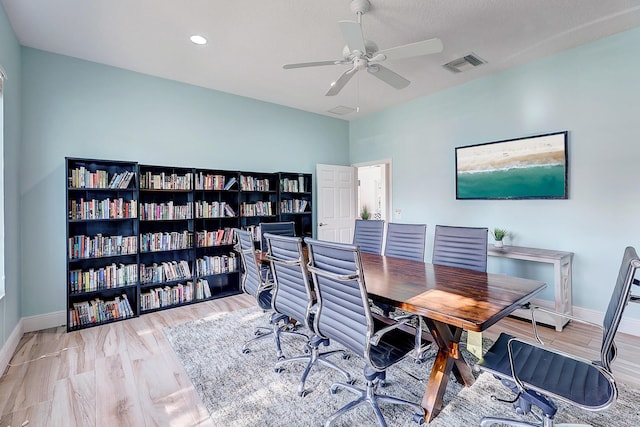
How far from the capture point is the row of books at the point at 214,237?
4.00 m

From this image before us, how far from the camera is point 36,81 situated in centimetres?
311

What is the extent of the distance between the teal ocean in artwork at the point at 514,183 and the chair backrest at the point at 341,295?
9.85 ft

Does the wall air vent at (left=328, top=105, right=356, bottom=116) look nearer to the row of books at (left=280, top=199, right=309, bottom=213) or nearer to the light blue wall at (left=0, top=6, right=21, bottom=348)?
the row of books at (left=280, top=199, right=309, bottom=213)

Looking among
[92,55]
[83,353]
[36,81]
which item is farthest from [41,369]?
[92,55]

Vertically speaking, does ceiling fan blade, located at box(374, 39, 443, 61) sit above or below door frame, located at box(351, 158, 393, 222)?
above

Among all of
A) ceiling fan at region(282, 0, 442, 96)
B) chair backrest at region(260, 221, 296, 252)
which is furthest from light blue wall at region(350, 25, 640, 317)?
chair backrest at region(260, 221, 296, 252)

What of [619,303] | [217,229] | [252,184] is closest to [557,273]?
[619,303]

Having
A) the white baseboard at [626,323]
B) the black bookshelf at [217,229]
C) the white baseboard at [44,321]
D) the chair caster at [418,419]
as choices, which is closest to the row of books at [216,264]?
the black bookshelf at [217,229]

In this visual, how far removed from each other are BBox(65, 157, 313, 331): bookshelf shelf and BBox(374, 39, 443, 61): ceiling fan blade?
106 inches

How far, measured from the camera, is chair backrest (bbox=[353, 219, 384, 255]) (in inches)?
136

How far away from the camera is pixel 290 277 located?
6.88 ft

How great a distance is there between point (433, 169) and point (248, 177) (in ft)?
9.09

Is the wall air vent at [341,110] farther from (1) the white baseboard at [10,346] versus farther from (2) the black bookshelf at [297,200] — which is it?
(1) the white baseboard at [10,346]

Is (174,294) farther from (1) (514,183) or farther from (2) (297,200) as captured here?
(1) (514,183)
